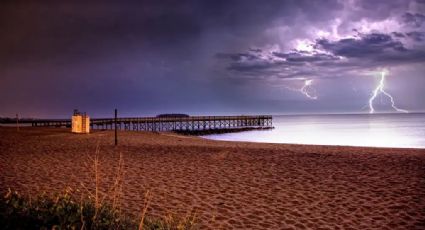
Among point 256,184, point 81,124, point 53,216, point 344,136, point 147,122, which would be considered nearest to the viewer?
point 53,216

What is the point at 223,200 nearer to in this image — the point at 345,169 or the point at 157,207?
the point at 157,207

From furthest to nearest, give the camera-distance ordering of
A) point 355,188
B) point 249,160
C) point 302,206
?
1. point 249,160
2. point 355,188
3. point 302,206

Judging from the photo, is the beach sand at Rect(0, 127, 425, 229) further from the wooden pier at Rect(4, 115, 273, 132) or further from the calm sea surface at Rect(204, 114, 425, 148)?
the wooden pier at Rect(4, 115, 273, 132)

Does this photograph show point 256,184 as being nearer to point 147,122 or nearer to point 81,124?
point 81,124

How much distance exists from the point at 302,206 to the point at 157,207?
9.86 feet

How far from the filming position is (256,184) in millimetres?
9953

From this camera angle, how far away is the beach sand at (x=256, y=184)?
23.4 ft

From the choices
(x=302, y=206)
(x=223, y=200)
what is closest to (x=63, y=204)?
(x=223, y=200)

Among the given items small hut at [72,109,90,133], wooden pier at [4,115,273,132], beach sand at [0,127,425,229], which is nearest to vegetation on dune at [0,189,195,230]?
beach sand at [0,127,425,229]

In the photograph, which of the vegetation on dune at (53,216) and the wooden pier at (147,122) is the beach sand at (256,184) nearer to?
the vegetation on dune at (53,216)

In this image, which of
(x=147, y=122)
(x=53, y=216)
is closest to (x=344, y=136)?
(x=147, y=122)

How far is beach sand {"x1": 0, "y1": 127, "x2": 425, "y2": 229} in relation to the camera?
714cm

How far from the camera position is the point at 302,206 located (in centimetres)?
785

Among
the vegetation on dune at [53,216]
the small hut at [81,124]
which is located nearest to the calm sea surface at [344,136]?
the small hut at [81,124]
